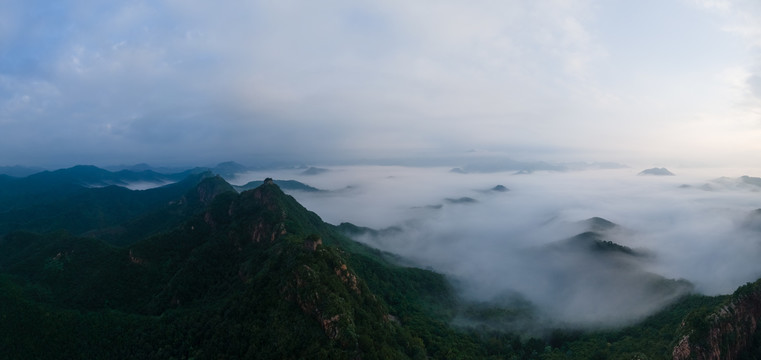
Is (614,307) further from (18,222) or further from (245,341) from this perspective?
(18,222)

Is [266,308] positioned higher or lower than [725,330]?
higher

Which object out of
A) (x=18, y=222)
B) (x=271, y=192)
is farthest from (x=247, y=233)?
(x=18, y=222)

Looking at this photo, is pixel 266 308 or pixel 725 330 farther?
pixel 725 330

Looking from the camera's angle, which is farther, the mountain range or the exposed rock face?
the exposed rock face

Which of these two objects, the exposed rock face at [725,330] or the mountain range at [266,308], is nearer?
the mountain range at [266,308]
